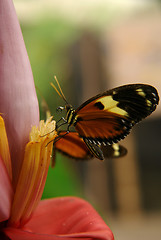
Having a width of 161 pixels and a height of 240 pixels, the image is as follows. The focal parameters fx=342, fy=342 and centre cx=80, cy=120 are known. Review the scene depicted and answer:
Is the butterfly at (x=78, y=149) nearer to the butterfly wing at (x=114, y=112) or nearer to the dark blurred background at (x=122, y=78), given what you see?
the butterfly wing at (x=114, y=112)

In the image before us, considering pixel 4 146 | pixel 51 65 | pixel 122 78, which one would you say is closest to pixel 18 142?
pixel 4 146

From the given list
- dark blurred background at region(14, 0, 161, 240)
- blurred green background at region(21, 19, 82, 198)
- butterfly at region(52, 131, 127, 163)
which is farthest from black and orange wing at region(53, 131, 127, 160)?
dark blurred background at region(14, 0, 161, 240)

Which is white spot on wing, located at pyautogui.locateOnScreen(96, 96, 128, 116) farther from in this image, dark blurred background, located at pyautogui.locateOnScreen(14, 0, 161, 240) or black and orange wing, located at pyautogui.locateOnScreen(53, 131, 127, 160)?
dark blurred background, located at pyautogui.locateOnScreen(14, 0, 161, 240)

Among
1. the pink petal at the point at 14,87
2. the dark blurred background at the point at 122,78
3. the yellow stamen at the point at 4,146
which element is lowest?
the dark blurred background at the point at 122,78

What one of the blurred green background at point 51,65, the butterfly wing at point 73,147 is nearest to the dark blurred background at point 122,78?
the blurred green background at point 51,65

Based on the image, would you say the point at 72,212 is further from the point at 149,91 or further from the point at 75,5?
the point at 75,5

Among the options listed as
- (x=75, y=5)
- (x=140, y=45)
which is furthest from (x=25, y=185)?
(x=140, y=45)
